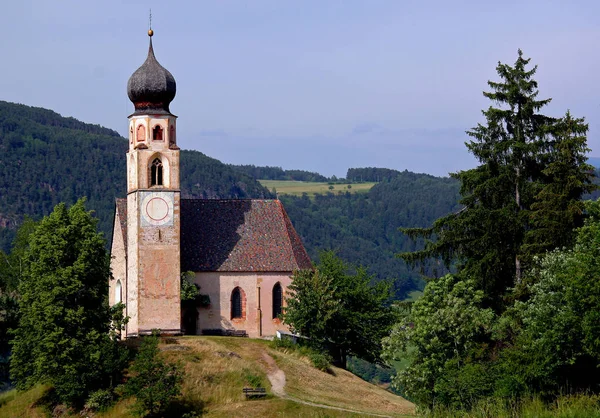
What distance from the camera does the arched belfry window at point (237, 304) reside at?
65.2m

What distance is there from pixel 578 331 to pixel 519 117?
663 inches

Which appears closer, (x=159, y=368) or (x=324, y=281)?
(x=159, y=368)

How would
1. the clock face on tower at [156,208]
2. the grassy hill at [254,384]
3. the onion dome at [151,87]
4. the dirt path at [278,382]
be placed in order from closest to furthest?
the dirt path at [278,382]
the grassy hill at [254,384]
the clock face on tower at [156,208]
the onion dome at [151,87]

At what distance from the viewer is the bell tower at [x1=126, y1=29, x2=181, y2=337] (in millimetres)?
62250

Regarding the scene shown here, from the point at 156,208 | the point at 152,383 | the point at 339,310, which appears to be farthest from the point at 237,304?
the point at 152,383

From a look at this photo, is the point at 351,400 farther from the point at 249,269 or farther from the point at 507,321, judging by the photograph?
the point at 249,269

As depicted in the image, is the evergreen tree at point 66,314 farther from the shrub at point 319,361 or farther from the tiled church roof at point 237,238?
the shrub at point 319,361

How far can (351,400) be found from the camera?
5541cm

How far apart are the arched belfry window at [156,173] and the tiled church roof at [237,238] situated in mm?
3151

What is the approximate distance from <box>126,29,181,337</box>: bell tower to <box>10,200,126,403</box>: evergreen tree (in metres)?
3.96

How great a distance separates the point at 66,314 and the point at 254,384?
958 cm

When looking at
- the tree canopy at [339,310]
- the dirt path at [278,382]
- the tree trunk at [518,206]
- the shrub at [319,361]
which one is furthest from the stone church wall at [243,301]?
the tree trunk at [518,206]

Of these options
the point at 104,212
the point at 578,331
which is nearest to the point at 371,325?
the point at 578,331

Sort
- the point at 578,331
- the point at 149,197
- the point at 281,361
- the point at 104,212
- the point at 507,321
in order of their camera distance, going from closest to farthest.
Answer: the point at 578,331
the point at 507,321
the point at 281,361
the point at 149,197
the point at 104,212
